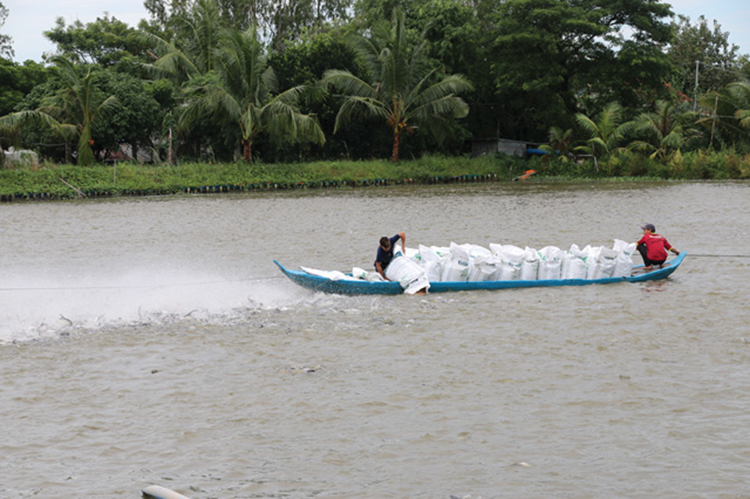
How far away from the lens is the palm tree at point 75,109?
30594mm

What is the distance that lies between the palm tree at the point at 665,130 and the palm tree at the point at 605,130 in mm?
769

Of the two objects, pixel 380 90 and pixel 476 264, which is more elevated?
pixel 380 90

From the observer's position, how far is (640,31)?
40531mm

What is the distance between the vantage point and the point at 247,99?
109 ft

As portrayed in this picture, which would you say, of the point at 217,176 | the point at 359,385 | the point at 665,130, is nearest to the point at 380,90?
the point at 217,176

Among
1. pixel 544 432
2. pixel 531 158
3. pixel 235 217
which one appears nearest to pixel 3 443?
pixel 544 432

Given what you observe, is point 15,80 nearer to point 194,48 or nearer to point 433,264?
point 194,48

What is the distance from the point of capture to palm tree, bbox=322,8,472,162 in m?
36.0

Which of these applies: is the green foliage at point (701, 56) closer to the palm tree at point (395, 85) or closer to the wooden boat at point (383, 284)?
the palm tree at point (395, 85)

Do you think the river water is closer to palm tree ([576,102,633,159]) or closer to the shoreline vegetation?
the shoreline vegetation

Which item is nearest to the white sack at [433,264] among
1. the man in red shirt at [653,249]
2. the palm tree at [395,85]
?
the man in red shirt at [653,249]

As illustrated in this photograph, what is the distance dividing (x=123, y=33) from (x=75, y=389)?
145ft

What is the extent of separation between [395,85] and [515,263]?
2624 centimetres

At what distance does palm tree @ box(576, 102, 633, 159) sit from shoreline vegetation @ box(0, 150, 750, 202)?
2.08 ft
